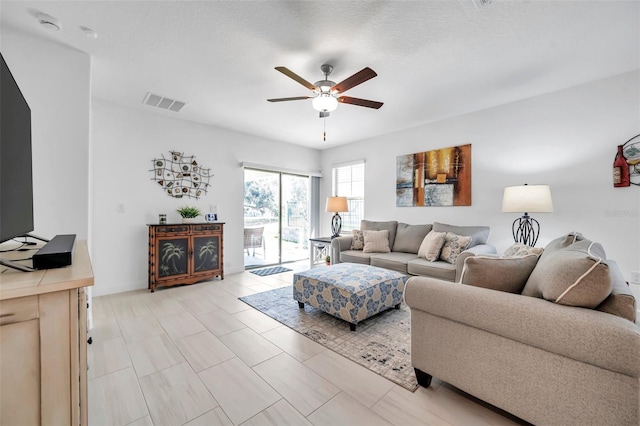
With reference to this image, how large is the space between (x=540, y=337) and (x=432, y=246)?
233 centimetres

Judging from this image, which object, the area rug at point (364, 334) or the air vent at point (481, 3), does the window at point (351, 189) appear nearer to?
the area rug at point (364, 334)

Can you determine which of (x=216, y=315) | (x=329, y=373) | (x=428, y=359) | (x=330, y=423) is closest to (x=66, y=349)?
(x=330, y=423)

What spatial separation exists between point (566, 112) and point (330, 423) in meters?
3.97

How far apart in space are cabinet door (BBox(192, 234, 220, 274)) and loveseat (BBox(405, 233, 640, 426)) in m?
3.37

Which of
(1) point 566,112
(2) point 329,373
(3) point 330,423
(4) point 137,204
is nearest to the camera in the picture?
(3) point 330,423

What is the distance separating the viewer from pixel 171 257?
3.81m

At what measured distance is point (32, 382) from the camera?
71cm

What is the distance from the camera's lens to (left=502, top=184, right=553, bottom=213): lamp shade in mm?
2850

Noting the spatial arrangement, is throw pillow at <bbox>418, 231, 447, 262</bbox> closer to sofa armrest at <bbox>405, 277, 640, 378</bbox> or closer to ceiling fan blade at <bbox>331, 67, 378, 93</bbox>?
sofa armrest at <bbox>405, 277, 640, 378</bbox>

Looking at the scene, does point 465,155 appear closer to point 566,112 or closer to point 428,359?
point 566,112

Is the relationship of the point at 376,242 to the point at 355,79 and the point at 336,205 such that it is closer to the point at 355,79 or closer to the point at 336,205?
the point at 336,205

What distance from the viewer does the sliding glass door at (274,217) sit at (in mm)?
5133

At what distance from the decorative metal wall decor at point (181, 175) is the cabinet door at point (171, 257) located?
2.47 feet

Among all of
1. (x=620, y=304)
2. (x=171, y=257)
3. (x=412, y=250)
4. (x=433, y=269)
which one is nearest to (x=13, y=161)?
(x=620, y=304)
